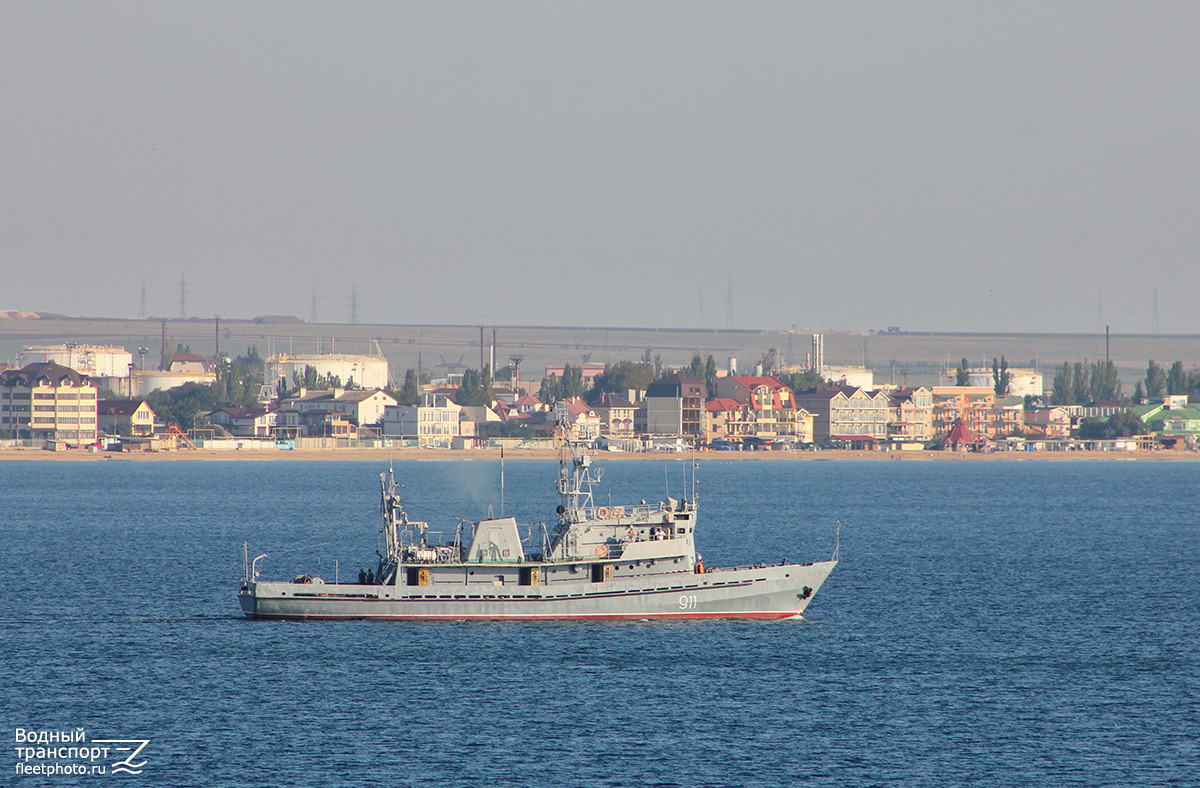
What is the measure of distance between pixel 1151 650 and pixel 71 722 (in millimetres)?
46952

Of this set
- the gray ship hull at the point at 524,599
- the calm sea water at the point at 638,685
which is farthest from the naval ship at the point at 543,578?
the calm sea water at the point at 638,685

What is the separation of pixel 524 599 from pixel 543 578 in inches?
54.1

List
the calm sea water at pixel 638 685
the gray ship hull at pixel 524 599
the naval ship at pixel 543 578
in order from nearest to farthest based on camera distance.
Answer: the calm sea water at pixel 638 685
the naval ship at pixel 543 578
the gray ship hull at pixel 524 599

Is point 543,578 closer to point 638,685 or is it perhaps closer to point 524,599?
point 524,599

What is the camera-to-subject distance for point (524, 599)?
7225 centimetres

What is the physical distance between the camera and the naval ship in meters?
71.8

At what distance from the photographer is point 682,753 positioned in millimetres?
50281

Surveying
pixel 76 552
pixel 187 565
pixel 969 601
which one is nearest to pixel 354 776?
pixel 969 601

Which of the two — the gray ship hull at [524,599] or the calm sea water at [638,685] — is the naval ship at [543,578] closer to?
the gray ship hull at [524,599]

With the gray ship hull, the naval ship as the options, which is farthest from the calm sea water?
the naval ship

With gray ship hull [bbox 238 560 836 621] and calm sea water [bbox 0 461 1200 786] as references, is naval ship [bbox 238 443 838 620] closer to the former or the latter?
gray ship hull [bbox 238 560 836 621]

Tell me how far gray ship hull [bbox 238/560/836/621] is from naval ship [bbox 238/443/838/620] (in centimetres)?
5

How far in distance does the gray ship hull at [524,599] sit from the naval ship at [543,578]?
0.05 m

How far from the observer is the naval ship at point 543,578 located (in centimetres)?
7181
